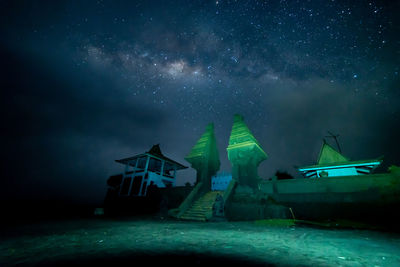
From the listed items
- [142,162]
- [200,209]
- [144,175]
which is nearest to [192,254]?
[200,209]

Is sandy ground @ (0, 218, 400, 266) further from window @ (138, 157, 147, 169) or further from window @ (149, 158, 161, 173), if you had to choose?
window @ (149, 158, 161, 173)

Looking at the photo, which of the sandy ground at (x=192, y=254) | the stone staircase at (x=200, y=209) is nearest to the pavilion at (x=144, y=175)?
the stone staircase at (x=200, y=209)

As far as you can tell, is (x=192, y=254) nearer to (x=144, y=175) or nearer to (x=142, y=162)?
(x=144, y=175)

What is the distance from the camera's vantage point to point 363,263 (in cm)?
331

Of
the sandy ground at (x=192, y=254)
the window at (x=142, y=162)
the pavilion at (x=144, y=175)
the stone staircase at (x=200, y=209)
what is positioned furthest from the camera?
the window at (x=142, y=162)

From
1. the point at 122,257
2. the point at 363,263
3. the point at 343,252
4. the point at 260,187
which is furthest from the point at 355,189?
the point at 122,257

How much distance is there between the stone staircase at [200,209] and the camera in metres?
11.5

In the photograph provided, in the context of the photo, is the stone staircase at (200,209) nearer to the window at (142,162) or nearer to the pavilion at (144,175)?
the pavilion at (144,175)

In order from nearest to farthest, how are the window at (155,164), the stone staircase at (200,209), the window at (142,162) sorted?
the stone staircase at (200,209) → the window at (142,162) → the window at (155,164)

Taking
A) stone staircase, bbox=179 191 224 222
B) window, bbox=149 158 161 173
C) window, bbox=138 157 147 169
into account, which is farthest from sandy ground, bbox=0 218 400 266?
window, bbox=149 158 161 173

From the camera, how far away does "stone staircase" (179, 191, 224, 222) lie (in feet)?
37.6

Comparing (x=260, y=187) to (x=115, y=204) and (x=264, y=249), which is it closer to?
(x=264, y=249)

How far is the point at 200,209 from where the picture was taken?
1252 cm

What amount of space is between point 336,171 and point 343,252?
15.4 metres
